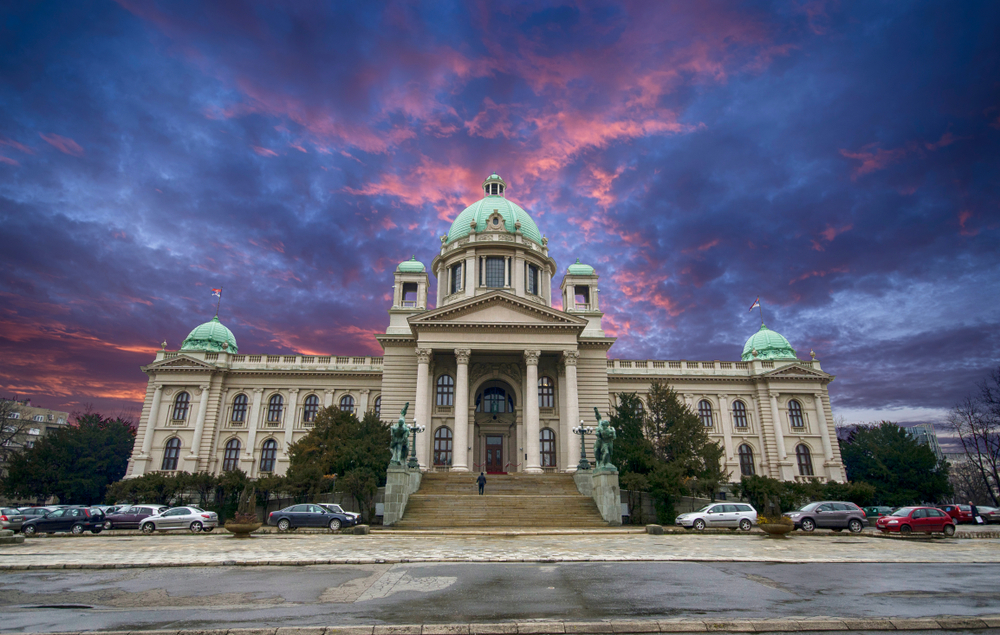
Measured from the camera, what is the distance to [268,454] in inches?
1925

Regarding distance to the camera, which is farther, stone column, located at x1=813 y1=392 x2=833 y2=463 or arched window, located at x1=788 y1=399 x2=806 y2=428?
arched window, located at x1=788 y1=399 x2=806 y2=428

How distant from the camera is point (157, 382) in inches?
1917

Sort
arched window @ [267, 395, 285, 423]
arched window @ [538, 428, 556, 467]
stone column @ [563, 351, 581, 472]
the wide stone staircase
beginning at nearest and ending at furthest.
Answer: the wide stone staircase < stone column @ [563, 351, 581, 472] < arched window @ [538, 428, 556, 467] < arched window @ [267, 395, 285, 423]

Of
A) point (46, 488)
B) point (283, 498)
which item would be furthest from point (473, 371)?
point (46, 488)

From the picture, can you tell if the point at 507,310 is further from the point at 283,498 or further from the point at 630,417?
the point at 283,498

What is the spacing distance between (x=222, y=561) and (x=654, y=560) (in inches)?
461

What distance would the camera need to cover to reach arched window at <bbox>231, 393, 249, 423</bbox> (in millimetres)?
49562

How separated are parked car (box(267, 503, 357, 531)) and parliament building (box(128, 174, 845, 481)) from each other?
12527 mm

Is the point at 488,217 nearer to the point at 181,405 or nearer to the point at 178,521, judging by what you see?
the point at 181,405

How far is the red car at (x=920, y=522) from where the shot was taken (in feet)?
78.9

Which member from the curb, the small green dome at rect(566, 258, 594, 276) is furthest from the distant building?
the curb

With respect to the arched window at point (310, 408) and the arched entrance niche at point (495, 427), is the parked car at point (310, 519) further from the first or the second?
the arched window at point (310, 408)

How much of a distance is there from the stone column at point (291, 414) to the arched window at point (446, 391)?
15449 millimetres

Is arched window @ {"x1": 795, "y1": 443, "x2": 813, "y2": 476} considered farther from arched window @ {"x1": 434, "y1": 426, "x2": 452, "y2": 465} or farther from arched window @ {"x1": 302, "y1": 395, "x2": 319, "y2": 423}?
arched window @ {"x1": 302, "y1": 395, "x2": 319, "y2": 423}
